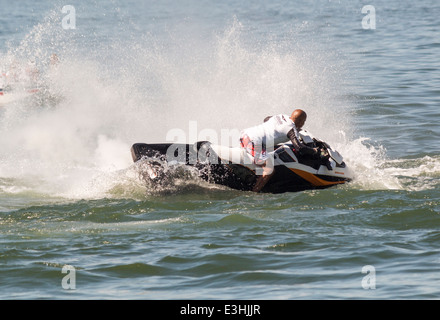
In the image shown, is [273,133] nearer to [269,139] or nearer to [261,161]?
[269,139]

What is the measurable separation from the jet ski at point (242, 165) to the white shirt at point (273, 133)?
0.59ft

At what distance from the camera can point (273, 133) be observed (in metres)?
12.6

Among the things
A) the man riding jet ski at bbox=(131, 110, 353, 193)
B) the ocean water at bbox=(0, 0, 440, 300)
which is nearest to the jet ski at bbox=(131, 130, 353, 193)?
the man riding jet ski at bbox=(131, 110, 353, 193)

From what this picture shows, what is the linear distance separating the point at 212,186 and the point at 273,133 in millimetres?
1426

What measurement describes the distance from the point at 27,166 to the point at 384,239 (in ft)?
28.8

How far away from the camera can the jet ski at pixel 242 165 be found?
41.8 feet

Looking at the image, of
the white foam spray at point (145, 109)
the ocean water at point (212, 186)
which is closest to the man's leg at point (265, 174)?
the ocean water at point (212, 186)

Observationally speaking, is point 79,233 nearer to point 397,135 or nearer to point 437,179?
point 437,179

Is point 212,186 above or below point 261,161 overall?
below

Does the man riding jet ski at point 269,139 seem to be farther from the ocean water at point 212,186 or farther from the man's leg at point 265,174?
the ocean water at point 212,186

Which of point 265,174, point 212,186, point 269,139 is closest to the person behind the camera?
point 269,139

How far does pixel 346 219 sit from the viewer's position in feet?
35.4

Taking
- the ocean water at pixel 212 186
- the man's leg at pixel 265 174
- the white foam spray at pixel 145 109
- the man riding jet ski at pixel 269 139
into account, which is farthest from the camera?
the white foam spray at pixel 145 109

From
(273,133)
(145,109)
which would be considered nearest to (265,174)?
(273,133)
